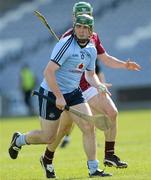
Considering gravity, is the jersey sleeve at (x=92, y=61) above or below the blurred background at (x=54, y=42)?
above

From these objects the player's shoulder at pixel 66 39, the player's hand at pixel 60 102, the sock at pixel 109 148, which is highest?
the player's shoulder at pixel 66 39

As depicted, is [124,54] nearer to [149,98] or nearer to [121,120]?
[149,98]

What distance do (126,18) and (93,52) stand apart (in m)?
23.0

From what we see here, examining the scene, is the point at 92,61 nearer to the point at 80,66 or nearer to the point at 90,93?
the point at 80,66

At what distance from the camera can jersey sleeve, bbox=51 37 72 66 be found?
835cm

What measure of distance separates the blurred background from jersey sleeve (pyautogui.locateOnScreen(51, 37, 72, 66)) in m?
20.1

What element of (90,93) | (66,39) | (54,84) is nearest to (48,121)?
(54,84)

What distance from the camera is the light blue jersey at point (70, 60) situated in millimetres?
8383

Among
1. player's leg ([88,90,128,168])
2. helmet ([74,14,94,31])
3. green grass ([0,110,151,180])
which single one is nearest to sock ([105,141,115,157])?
player's leg ([88,90,128,168])

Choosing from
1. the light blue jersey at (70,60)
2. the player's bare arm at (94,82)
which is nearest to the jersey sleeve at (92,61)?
the light blue jersey at (70,60)

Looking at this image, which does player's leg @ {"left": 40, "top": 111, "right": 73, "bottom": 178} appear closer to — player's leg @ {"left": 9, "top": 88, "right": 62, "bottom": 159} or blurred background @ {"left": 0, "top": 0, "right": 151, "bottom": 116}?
player's leg @ {"left": 9, "top": 88, "right": 62, "bottom": 159}

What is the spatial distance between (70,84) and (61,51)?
564mm

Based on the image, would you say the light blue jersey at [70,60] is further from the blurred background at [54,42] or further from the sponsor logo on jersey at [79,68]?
the blurred background at [54,42]

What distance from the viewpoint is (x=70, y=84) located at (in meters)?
A: 8.78
